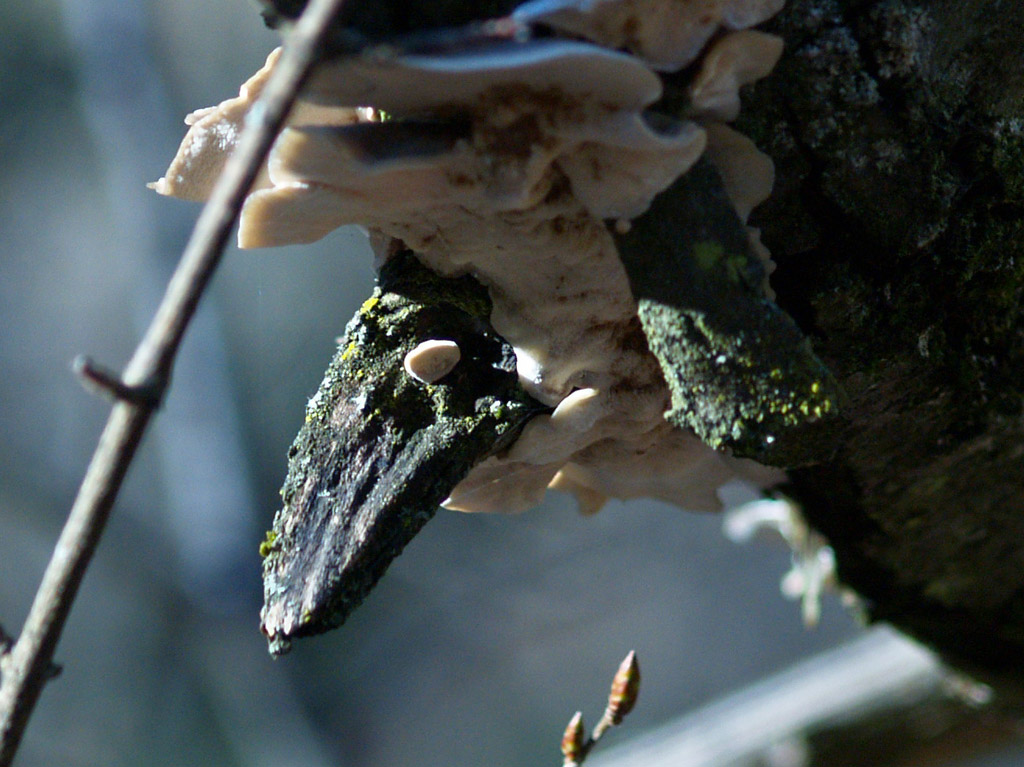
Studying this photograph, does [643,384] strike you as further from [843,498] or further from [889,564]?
[889,564]

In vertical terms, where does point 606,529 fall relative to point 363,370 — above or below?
below

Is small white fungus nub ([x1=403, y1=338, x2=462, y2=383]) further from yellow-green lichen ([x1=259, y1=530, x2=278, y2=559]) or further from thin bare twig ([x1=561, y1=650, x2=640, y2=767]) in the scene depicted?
thin bare twig ([x1=561, y1=650, x2=640, y2=767])

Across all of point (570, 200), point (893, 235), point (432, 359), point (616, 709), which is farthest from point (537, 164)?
point (616, 709)

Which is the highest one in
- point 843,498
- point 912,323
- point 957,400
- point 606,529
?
point 912,323

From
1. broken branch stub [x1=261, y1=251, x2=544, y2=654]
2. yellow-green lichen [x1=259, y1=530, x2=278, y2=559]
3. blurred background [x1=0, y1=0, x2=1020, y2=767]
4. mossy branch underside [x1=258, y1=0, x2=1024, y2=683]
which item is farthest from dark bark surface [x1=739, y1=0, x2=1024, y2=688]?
blurred background [x1=0, y1=0, x2=1020, y2=767]

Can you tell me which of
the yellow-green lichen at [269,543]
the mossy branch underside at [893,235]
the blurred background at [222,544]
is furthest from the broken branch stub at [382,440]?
the blurred background at [222,544]

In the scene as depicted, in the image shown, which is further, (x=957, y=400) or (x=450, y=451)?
(x=957, y=400)

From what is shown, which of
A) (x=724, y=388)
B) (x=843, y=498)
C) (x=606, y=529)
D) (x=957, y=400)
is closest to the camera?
(x=724, y=388)

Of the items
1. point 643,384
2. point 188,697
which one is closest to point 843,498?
point 643,384

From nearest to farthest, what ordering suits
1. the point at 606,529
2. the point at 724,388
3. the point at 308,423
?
the point at 724,388, the point at 308,423, the point at 606,529
